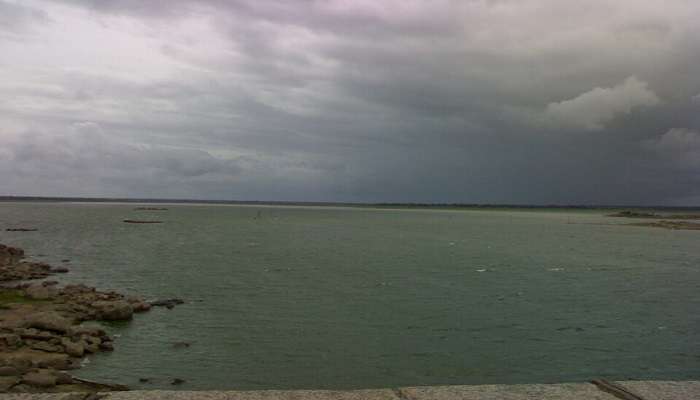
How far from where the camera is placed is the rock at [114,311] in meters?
22.9

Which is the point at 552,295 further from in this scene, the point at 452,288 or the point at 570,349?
the point at 570,349

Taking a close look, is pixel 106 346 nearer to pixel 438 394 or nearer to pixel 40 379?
pixel 40 379

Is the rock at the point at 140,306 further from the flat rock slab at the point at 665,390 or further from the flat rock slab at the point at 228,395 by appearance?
the flat rock slab at the point at 665,390

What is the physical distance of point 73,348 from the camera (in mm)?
17031

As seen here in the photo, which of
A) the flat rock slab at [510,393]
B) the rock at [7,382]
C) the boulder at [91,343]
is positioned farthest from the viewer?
the boulder at [91,343]

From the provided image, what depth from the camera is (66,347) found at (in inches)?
674

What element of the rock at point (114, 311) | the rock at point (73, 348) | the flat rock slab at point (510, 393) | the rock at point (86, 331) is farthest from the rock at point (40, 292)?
the flat rock slab at point (510, 393)

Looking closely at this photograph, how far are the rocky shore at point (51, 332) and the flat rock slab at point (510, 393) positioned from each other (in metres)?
A: 7.97

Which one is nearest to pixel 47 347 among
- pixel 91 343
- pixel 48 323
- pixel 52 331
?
pixel 91 343

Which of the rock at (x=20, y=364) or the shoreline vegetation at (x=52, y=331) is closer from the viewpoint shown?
the shoreline vegetation at (x=52, y=331)

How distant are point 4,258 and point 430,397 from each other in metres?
42.7

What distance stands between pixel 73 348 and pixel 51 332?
2068mm


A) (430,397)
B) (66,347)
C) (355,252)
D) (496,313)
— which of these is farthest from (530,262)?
(430,397)

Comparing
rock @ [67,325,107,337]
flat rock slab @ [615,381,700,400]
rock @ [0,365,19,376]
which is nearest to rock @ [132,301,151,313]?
rock @ [67,325,107,337]
